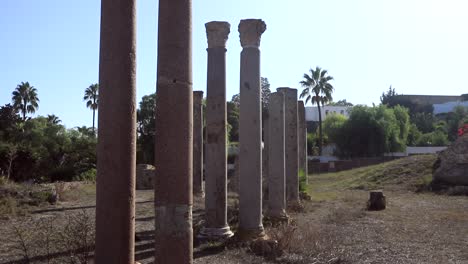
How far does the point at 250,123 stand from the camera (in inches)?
447

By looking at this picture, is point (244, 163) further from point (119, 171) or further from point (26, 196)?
point (26, 196)

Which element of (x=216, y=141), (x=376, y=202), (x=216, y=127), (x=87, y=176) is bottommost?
(x=376, y=202)

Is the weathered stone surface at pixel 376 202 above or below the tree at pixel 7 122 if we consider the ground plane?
below

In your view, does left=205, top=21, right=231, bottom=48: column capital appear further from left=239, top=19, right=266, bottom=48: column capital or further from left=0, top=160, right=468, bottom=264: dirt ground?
left=0, top=160, right=468, bottom=264: dirt ground

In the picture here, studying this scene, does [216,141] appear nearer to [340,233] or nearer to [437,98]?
[340,233]

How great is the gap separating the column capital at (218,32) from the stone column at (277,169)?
139 inches

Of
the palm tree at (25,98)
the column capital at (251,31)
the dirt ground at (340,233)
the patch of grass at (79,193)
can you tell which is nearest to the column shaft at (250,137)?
the column capital at (251,31)

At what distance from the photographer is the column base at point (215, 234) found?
11164 mm

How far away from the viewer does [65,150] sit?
3744 centimetres

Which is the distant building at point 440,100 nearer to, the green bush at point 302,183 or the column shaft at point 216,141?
the green bush at point 302,183

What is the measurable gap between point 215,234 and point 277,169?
348 centimetres

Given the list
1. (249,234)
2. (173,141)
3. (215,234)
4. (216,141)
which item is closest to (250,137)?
(216,141)

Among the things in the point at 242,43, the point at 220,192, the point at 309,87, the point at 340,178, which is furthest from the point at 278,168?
the point at 309,87

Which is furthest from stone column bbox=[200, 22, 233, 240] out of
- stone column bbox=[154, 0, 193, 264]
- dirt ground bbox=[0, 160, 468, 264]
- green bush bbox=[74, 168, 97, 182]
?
green bush bbox=[74, 168, 97, 182]
